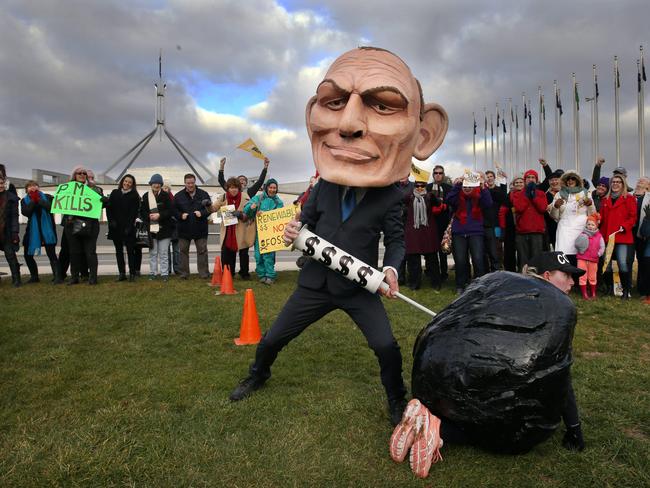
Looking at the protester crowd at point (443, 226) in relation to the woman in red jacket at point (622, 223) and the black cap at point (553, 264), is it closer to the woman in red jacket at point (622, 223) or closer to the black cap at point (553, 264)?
the woman in red jacket at point (622, 223)

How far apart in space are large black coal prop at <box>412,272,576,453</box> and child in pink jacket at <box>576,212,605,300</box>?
18.1 ft

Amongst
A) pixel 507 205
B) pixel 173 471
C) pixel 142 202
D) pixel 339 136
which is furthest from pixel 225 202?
pixel 173 471

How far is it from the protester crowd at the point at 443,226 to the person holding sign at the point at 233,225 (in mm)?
21

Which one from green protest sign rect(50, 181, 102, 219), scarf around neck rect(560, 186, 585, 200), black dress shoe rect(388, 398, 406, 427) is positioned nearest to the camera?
black dress shoe rect(388, 398, 406, 427)

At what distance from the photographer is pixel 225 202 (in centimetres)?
949

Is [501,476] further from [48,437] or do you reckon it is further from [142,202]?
[142,202]

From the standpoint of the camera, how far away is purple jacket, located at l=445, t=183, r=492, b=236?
7.63 meters

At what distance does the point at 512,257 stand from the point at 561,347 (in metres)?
6.82

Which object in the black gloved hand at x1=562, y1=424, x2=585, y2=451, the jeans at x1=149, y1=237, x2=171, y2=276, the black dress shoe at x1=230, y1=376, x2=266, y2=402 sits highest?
the jeans at x1=149, y1=237, x2=171, y2=276

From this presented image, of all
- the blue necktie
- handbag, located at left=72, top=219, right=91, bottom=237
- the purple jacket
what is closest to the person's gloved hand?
the purple jacket

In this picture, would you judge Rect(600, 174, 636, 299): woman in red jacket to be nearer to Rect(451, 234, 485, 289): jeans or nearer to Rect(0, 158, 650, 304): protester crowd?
Rect(0, 158, 650, 304): protester crowd

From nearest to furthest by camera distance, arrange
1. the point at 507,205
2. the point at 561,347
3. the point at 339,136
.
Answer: the point at 561,347, the point at 339,136, the point at 507,205

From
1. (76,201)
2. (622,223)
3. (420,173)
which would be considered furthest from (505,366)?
(76,201)

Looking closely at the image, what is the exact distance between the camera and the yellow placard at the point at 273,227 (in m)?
8.45
